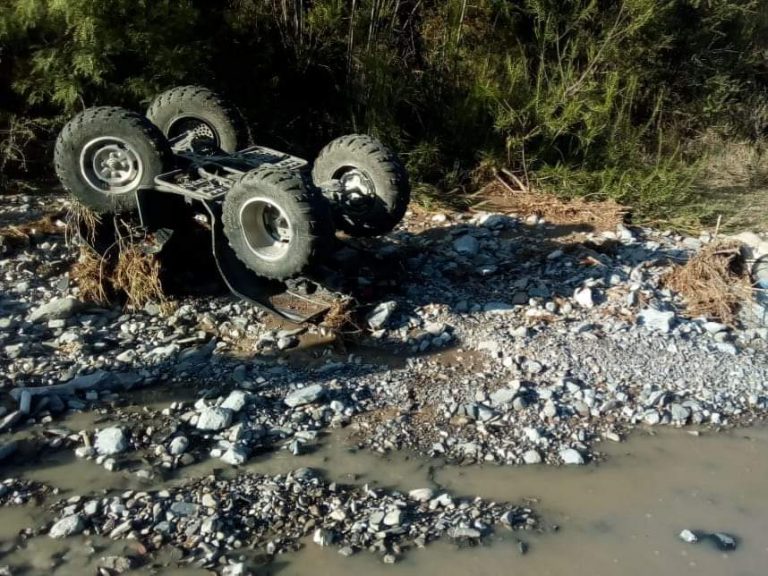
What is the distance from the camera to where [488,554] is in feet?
12.5

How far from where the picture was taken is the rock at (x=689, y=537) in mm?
3992

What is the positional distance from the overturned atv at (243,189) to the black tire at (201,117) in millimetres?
36

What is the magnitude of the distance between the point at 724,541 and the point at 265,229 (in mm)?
3326

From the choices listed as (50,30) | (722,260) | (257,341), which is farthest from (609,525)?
(50,30)

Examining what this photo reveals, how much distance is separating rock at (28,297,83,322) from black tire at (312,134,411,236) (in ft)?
6.39

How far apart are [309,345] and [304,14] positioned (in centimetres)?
472

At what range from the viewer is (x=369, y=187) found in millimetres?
6098

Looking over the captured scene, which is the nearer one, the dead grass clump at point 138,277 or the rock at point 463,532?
the rock at point 463,532

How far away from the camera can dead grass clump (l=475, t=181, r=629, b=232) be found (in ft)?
24.8

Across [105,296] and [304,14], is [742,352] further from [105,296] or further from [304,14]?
[304,14]

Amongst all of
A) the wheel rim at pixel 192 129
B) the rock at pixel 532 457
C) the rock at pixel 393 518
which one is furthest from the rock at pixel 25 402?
the rock at pixel 532 457

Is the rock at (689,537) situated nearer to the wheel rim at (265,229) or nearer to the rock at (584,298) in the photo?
the rock at (584,298)

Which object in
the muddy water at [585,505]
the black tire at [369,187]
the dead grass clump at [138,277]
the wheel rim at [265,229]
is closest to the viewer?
the muddy water at [585,505]

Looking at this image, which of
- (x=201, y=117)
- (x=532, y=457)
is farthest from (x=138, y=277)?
(x=532, y=457)
